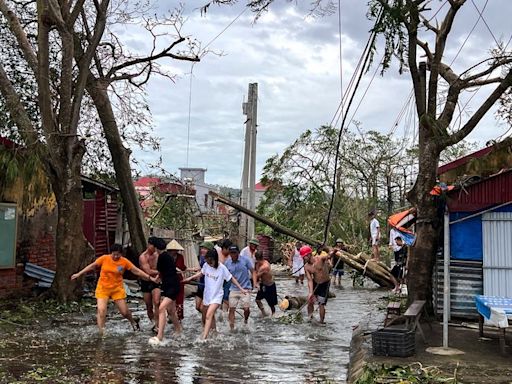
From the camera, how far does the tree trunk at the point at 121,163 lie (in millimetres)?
17422

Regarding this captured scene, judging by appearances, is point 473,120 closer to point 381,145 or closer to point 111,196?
point 111,196

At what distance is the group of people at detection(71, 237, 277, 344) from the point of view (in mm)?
10477

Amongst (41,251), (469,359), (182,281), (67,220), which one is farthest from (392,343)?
(41,251)

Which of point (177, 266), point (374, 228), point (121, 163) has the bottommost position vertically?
point (177, 266)

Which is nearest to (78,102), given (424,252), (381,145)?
(424,252)

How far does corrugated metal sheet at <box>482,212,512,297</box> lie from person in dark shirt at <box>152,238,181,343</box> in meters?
5.30

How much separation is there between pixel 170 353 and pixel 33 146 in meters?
6.45

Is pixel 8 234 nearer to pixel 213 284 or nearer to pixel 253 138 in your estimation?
pixel 213 284

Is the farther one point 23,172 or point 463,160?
point 23,172

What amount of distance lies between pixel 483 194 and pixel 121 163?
422 inches

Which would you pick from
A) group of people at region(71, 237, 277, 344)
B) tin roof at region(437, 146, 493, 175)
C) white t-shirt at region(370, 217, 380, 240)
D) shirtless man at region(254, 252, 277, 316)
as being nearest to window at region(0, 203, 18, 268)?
group of people at region(71, 237, 277, 344)

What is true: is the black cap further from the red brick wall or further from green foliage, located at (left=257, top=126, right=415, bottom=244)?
green foliage, located at (left=257, top=126, right=415, bottom=244)

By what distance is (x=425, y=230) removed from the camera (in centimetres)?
1113

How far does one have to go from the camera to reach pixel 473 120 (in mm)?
10539
